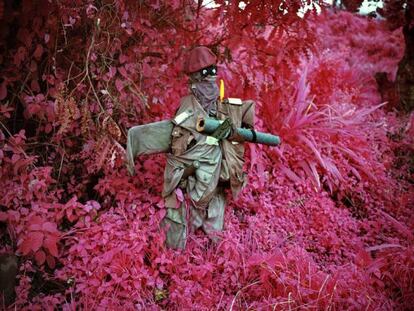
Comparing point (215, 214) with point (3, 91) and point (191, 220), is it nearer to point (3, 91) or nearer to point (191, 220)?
point (191, 220)

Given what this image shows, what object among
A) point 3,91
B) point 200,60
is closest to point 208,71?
point 200,60

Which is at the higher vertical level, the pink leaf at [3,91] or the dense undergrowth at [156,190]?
the pink leaf at [3,91]

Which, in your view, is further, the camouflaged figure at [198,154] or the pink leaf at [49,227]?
the camouflaged figure at [198,154]

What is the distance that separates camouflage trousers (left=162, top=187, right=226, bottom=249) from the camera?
361cm

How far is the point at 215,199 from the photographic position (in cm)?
378

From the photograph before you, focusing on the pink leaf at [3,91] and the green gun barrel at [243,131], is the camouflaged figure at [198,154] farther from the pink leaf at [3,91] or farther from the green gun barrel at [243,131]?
the pink leaf at [3,91]

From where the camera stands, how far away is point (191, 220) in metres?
3.75

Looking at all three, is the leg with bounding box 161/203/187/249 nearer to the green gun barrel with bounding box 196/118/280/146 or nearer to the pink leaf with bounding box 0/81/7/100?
the green gun barrel with bounding box 196/118/280/146

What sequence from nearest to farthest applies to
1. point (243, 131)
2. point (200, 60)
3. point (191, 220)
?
point (200, 60), point (243, 131), point (191, 220)

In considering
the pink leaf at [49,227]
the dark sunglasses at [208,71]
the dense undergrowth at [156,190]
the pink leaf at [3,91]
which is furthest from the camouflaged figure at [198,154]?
the pink leaf at [3,91]

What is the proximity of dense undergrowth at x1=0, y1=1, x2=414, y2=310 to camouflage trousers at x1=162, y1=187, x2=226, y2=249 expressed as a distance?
0.32ft

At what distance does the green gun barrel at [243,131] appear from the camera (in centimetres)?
333

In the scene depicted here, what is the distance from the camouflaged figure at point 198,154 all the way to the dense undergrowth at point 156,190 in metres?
0.19

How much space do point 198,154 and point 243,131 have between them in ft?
1.38
